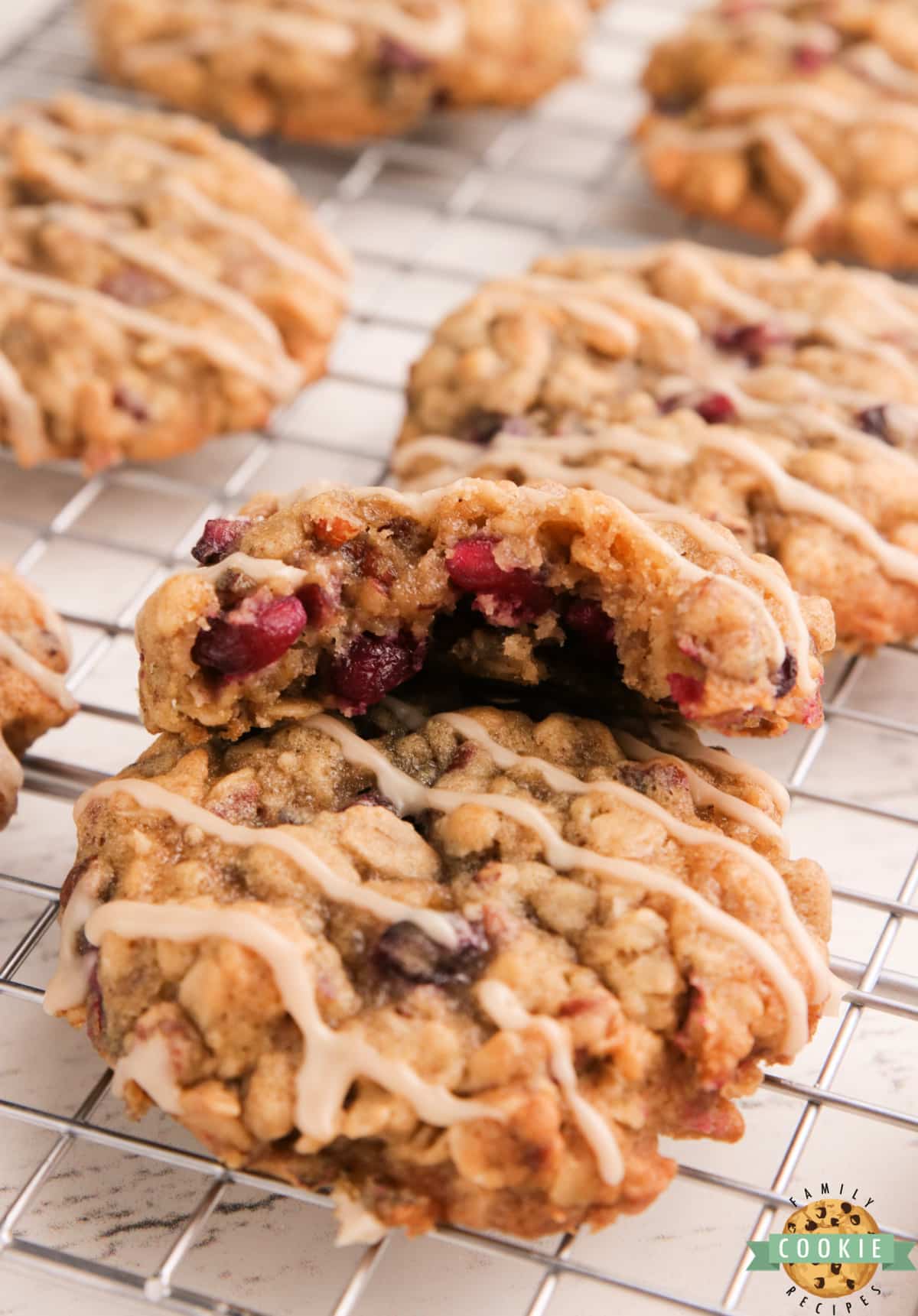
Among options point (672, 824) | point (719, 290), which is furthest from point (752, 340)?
point (672, 824)

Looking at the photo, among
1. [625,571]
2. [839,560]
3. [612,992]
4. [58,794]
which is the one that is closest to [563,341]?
[839,560]

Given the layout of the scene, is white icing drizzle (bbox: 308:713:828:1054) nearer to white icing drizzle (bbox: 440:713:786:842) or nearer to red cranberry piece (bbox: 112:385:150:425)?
white icing drizzle (bbox: 440:713:786:842)

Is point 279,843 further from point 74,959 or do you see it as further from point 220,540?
point 220,540

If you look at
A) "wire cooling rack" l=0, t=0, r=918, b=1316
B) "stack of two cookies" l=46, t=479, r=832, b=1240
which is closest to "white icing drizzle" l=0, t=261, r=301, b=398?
"wire cooling rack" l=0, t=0, r=918, b=1316

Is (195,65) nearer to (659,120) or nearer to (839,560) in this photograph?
(659,120)

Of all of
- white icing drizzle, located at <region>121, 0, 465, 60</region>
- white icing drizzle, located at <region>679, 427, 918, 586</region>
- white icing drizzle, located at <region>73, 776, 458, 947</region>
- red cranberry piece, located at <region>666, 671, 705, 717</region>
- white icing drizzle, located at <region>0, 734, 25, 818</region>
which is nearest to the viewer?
white icing drizzle, located at <region>73, 776, 458, 947</region>

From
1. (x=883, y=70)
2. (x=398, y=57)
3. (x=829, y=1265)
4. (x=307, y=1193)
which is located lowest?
(x=829, y=1265)
